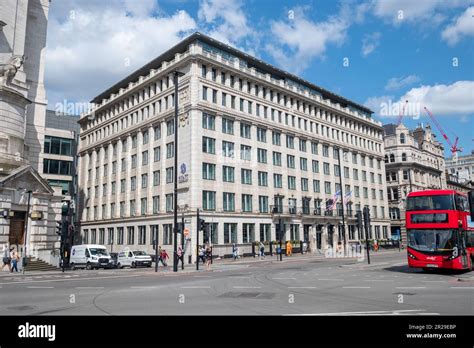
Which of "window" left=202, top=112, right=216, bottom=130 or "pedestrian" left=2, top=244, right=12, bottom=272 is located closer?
"pedestrian" left=2, top=244, right=12, bottom=272

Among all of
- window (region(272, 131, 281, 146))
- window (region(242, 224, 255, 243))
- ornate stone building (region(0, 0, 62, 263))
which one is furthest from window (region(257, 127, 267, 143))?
ornate stone building (region(0, 0, 62, 263))

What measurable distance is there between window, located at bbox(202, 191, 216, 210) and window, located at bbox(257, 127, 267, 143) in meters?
11.1

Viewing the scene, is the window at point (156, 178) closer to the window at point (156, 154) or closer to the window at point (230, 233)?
the window at point (156, 154)

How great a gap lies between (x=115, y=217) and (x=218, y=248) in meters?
19.2

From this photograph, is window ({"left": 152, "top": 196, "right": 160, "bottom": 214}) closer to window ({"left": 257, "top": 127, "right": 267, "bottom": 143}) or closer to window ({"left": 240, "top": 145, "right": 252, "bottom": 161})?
window ({"left": 240, "top": 145, "right": 252, "bottom": 161})

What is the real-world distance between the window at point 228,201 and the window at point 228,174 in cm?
166

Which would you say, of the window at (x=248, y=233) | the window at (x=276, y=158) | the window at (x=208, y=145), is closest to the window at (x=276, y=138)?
the window at (x=276, y=158)

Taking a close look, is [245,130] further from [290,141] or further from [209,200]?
[209,200]

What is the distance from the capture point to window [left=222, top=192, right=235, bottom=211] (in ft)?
148

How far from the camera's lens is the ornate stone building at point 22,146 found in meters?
31.3
